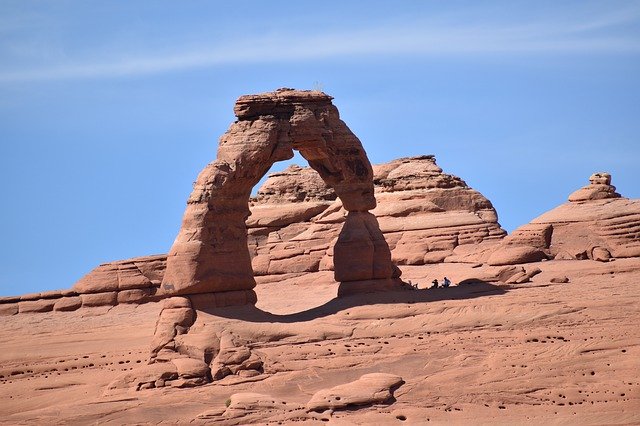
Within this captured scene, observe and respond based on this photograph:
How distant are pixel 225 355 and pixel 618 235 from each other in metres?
15.5

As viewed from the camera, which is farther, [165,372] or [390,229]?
[390,229]

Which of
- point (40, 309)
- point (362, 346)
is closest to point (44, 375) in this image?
point (362, 346)

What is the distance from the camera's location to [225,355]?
32281 millimetres

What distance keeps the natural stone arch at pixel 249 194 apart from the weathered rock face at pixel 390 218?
9144 mm

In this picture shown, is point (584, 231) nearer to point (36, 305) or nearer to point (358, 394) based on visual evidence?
point (358, 394)

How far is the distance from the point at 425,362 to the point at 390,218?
19.2m


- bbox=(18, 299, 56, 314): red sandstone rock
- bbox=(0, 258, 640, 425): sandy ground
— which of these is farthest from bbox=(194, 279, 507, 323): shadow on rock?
bbox=(18, 299, 56, 314): red sandstone rock

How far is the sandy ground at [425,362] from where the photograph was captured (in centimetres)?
3025

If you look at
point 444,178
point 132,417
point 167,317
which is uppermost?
point 444,178

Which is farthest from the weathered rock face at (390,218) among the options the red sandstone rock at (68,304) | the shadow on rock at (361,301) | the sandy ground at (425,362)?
the sandy ground at (425,362)

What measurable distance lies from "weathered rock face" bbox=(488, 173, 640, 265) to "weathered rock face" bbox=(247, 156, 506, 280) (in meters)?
2.53

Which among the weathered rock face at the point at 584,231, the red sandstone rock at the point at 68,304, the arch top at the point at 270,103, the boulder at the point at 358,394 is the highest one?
the arch top at the point at 270,103

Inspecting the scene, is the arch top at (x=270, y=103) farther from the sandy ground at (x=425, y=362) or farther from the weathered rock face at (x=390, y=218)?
the weathered rock face at (x=390, y=218)

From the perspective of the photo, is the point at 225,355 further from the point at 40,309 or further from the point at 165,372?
the point at 40,309
